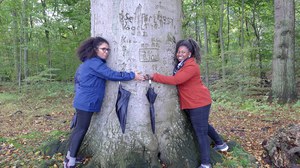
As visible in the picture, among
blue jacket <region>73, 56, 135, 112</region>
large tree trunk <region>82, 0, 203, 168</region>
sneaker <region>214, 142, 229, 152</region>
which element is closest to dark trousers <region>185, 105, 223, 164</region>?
large tree trunk <region>82, 0, 203, 168</region>

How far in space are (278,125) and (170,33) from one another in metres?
4.04

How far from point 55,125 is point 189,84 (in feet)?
13.7

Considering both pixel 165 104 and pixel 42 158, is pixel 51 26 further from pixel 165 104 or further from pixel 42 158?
pixel 165 104

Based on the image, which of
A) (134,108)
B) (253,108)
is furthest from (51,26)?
(134,108)

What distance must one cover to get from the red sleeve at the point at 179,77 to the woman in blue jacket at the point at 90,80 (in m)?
0.22

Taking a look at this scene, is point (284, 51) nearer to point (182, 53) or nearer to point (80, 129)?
point (182, 53)

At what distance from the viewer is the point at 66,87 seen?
13.0 m

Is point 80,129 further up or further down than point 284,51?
further down

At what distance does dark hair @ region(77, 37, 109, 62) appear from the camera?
3.21 metres

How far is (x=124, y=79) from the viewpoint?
10.2 ft

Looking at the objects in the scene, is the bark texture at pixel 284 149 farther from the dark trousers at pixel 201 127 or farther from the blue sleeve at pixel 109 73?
the blue sleeve at pixel 109 73

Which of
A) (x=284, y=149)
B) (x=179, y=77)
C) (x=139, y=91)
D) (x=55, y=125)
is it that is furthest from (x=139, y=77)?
(x=55, y=125)

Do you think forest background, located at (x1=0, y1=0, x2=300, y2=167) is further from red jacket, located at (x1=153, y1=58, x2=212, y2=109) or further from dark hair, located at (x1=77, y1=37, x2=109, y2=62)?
dark hair, located at (x1=77, y1=37, x2=109, y2=62)

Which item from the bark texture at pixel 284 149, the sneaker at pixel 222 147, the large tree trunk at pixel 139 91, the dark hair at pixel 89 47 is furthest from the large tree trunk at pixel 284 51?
the dark hair at pixel 89 47
